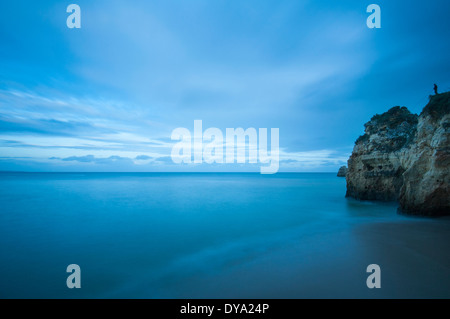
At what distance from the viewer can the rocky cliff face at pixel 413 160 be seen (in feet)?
30.9

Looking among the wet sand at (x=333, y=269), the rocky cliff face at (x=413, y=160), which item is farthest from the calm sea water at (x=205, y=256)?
the rocky cliff face at (x=413, y=160)

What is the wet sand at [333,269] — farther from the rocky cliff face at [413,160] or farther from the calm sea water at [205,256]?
the rocky cliff face at [413,160]

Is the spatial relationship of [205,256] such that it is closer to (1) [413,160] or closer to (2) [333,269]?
(2) [333,269]

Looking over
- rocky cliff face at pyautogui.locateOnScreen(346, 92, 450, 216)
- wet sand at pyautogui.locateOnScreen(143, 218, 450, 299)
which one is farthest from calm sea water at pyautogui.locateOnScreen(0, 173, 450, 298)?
rocky cliff face at pyautogui.locateOnScreen(346, 92, 450, 216)

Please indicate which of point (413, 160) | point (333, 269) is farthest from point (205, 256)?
point (413, 160)

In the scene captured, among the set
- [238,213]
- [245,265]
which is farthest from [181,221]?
[245,265]

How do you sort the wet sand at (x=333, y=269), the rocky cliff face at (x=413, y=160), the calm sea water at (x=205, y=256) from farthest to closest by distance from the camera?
1. the rocky cliff face at (x=413, y=160)
2. the calm sea water at (x=205, y=256)
3. the wet sand at (x=333, y=269)

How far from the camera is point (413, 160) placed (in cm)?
1055

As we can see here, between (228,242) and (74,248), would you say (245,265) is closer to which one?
(228,242)

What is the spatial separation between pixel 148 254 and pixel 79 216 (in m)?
8.53

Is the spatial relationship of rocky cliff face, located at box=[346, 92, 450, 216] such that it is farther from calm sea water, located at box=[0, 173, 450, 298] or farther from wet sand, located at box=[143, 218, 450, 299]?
wet sand, located at box=[143, 218, 450, 299]

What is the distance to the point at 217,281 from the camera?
5.00 metres

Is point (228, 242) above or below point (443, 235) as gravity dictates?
below

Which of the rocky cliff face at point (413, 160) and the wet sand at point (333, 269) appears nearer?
the wet sand at point (333, 269)
